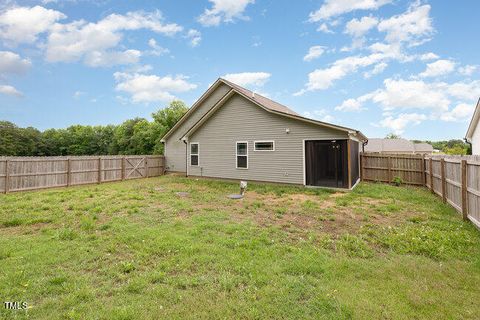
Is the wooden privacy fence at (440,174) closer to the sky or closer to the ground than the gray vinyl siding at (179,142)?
closer to the ground

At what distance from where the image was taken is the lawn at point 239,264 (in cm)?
276

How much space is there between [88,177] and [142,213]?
9.66m

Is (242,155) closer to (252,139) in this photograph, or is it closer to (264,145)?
(252,139)

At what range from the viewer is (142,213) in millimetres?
7023

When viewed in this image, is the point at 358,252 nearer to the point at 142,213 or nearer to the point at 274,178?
the point at 142,213

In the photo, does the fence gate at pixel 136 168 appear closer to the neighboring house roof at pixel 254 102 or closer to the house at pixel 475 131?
the neighboring house roof at pixel 254 102

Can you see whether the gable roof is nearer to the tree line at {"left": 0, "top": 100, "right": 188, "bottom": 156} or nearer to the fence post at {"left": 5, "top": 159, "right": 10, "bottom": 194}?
the fence post at {"left": 5, "top": 159, "right": 10, "bottom": 194}

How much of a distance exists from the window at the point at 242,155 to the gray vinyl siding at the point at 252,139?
239 mm

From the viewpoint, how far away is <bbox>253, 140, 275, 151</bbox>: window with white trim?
42.2 feet

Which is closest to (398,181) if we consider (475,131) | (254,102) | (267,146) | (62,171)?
(267,146)

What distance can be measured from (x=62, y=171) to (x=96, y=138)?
44.2m

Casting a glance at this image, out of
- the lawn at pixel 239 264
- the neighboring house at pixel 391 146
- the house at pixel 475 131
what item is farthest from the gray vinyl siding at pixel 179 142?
the neighboring house at pixel 391 146

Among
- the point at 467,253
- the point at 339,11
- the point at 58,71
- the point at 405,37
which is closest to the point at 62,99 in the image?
the point at 58,71

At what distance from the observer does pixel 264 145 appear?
13141 mm
